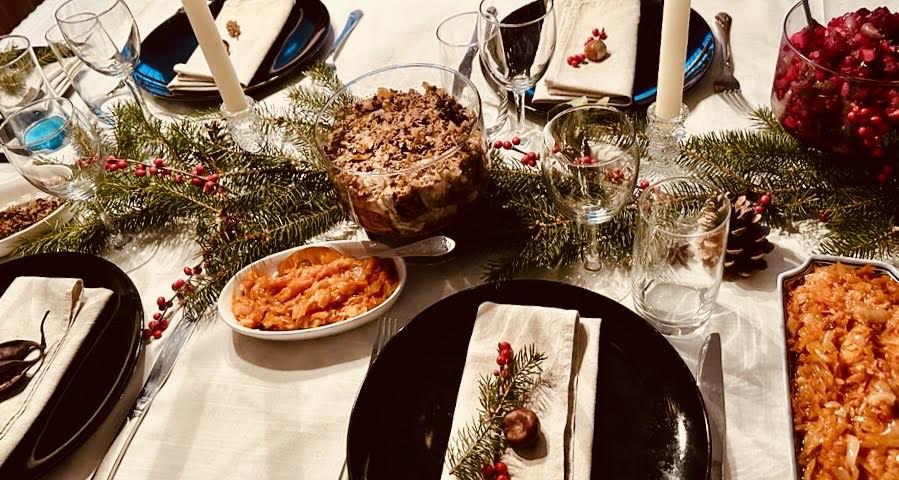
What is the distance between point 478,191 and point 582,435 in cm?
41

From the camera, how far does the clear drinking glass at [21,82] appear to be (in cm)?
141

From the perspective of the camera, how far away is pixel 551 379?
838 mm

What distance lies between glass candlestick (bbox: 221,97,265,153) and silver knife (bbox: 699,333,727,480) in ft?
2.86

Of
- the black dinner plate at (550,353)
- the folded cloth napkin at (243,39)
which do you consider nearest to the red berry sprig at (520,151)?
the black dinner plate at (550,353)

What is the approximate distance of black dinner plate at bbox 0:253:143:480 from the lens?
35.2 inches

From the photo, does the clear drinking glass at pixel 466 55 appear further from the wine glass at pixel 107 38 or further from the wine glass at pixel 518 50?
the wine glass at pixel 107 38

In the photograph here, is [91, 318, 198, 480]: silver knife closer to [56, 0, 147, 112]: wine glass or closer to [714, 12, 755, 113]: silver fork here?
[56, 0, 147, 112]: wine glass

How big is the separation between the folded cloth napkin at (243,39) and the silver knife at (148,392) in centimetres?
61

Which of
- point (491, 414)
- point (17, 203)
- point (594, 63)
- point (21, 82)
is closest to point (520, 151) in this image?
point (594, 63)

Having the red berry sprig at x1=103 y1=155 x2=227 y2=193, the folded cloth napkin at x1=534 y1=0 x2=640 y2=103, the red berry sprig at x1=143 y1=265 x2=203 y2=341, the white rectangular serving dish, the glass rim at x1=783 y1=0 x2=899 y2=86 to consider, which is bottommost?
the red berry sprig at x1=143 y1=265 x2=203 y2=341

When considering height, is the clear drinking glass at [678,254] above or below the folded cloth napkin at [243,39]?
below

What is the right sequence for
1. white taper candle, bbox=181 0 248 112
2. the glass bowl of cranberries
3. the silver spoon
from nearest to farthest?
the glass bowl of cranberries, white taper candle, bbox=181 0 248 112, the silver spoon

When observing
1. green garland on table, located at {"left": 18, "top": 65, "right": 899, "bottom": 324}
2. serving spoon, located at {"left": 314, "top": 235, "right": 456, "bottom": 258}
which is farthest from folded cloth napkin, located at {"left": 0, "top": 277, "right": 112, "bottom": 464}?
serving spoon, located at {"left": 314, "top": 235, "right": 456, "bottom": 258}

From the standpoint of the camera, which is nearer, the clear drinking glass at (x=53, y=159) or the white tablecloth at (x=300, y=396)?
the white tablecloth at (x=300, y=396)
